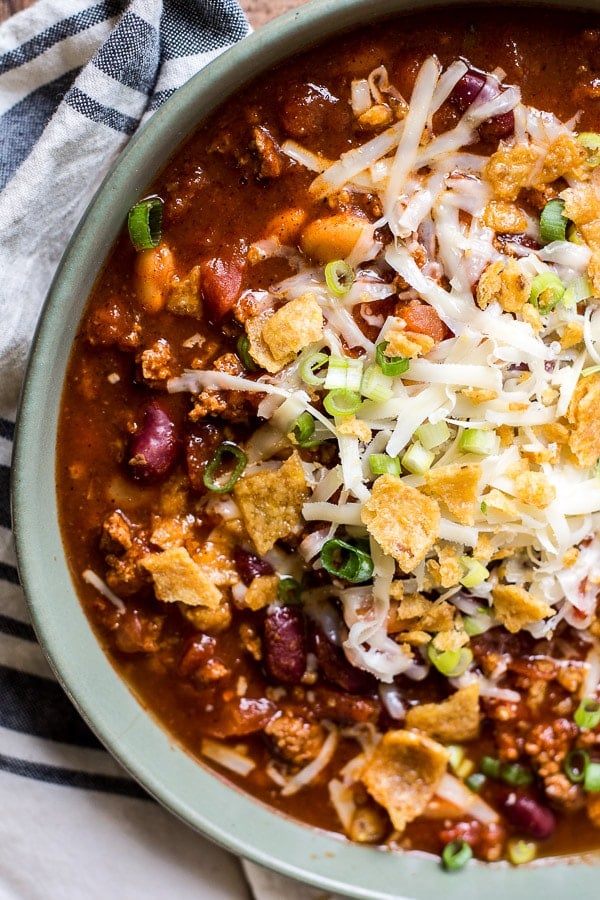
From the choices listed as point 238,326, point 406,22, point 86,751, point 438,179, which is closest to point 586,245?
point 438,179

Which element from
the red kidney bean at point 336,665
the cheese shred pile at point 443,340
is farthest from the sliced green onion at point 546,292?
the red kidney bean at point 336,665

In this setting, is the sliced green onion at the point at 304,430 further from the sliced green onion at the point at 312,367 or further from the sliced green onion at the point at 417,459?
the sliced green onion at the point at 417,459

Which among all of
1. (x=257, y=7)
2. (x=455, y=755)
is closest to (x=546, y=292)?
(x=257, y=7)

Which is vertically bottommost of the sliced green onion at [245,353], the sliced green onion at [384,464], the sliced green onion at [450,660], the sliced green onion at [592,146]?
the sliced green onion at [450,660]

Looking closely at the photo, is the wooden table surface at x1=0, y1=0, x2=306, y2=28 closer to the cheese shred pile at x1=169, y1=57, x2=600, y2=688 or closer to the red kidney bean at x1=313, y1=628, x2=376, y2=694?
the cheese shred pile at x1=169, y1=57, x2=600, y2=688

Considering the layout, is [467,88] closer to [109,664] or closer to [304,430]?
[304,430]

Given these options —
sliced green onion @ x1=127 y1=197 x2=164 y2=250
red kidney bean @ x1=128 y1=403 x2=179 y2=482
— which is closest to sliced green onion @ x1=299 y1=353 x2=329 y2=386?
red kidney bean @ x1=128 y1=403 x2=179 y2=482
